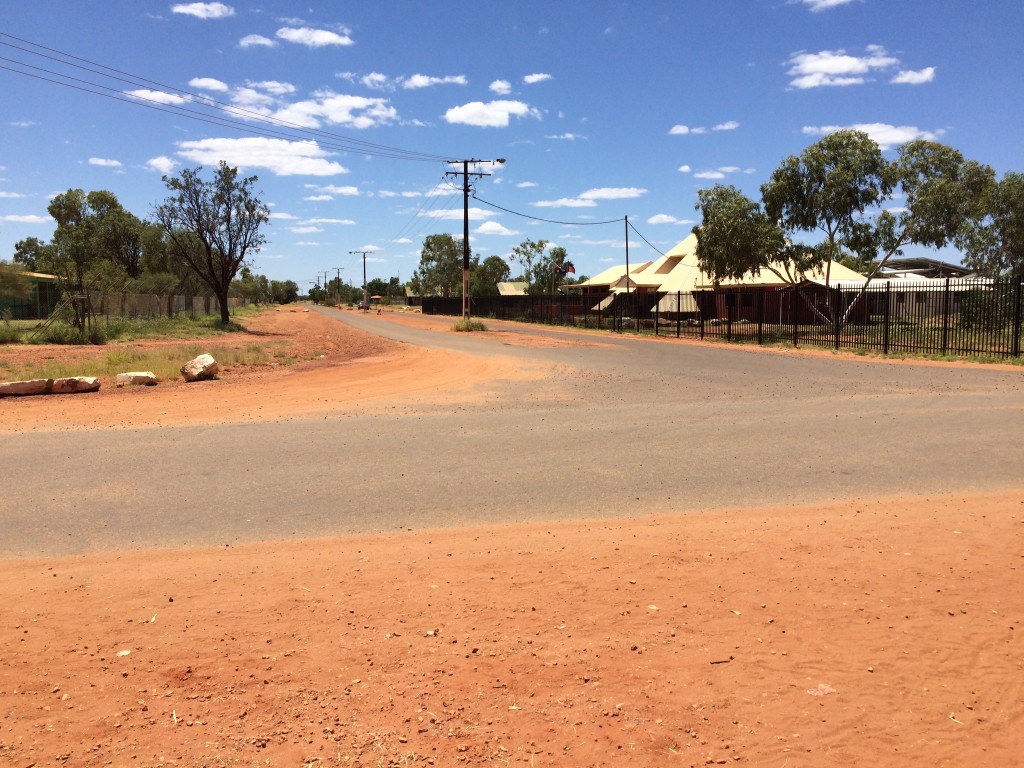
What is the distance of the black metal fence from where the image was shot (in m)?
23.7

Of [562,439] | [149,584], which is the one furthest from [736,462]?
[149,584]

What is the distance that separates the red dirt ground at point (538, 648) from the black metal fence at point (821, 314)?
19628 millimetres

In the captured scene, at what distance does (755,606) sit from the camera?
4.59m

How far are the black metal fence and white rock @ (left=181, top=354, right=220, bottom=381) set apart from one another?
1855 centimetres

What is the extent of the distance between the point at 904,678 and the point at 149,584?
4.44 m

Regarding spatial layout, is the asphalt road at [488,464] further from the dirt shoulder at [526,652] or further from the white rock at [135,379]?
the white rock at [135,379]

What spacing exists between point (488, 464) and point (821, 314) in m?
30.9

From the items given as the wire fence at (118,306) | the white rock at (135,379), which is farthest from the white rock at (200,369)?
the wire fence at (118,306)

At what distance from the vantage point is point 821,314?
35344 millimetres

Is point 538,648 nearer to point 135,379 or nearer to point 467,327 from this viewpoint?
point 135,379

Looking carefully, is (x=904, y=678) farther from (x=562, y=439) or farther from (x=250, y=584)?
(x=562, y=439)

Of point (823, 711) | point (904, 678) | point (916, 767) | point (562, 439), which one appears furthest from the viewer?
point (562, 439)

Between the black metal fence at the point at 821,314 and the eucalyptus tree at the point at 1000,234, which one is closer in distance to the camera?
the black metal fence at the point at 821,314

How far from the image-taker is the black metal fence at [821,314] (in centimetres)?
2372
